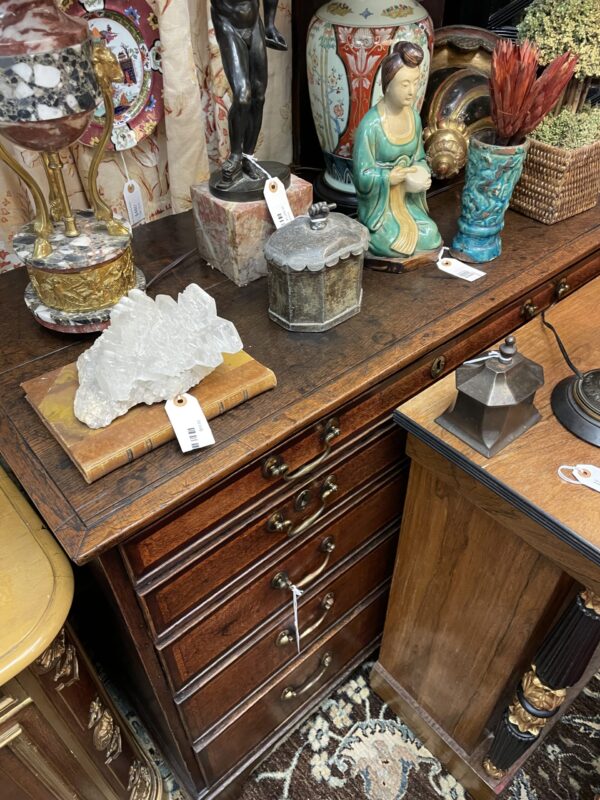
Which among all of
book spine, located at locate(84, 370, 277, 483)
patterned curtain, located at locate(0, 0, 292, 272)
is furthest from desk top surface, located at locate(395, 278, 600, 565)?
patterned curtain, located at locate(0, 0, 292, 272)

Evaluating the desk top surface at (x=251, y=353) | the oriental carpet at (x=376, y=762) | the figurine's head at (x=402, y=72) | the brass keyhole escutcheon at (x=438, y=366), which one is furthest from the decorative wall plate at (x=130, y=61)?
the oriental carpet at (x=376, y=762)

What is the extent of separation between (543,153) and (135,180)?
776 millimetres

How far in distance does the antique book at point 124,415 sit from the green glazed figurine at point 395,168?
35cm

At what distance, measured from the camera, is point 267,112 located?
1279mm

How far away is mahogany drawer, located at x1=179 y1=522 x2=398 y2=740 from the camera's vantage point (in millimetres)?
939

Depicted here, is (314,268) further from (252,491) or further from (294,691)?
(294,691)

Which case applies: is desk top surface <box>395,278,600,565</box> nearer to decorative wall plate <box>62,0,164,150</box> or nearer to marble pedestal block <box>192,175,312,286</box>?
marble pedestal block <box>192,175,312,286</box>

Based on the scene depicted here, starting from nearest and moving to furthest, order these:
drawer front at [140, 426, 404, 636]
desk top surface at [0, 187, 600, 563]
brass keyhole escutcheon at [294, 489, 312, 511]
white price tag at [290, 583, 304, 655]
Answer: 1. desk top surface at [0, 187, 600, 563]
2. drawer front at [140, 426, 404, 636]
3. brass keyhole escutcheon at [294, 489, 312, 511]
4. white price tag at [290, 583, 304, 655]

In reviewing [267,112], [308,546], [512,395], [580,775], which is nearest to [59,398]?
[308,546]

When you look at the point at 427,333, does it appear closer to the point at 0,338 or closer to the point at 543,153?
the point at 543,153

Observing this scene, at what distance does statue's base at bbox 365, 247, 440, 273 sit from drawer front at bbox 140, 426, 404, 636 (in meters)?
0.28

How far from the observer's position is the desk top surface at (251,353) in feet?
2.17

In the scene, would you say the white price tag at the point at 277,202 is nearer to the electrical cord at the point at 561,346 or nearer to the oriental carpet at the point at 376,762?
the electrical cord at the point at 561,346

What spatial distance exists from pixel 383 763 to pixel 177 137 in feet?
4.30
